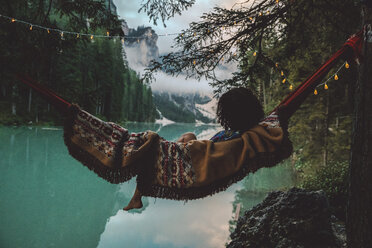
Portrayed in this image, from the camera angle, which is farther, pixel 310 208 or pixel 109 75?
pixel 109 75

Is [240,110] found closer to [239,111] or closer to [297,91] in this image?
[239,111]

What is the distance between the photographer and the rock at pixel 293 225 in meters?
2.69

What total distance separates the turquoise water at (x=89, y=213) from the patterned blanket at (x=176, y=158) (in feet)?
12.2

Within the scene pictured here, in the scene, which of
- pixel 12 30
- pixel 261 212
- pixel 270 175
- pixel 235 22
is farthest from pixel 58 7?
pixel 270 175

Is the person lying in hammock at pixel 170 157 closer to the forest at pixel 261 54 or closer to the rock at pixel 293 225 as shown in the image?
the forest at pixel 261 54

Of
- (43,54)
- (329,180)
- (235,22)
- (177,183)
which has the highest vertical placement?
(235,22)

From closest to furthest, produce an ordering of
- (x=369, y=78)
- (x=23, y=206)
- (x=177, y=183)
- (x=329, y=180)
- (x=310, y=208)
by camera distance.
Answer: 1. (x=369, y=78)
2. (x=177, y=183)
3. (x=310, y=208)
4. (x=329, y=180)
5. (x=23, y=206)

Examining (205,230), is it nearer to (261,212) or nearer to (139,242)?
(139,242)

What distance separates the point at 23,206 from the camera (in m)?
6.12

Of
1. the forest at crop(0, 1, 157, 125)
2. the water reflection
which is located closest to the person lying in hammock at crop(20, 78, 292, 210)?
the forest at crop(0, 1, 157, 125)

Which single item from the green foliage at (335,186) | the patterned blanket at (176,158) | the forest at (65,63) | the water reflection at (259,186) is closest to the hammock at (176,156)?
the patterned blanket at (176,158)

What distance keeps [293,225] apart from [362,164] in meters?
1.84

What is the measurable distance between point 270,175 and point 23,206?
31.1 feet

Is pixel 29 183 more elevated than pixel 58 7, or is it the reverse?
pixel 58 7
